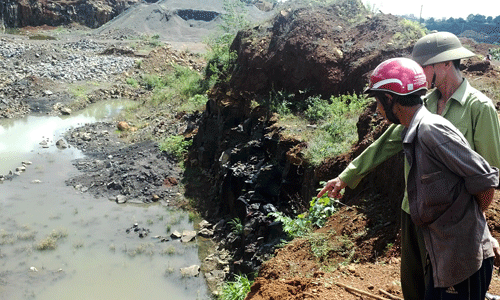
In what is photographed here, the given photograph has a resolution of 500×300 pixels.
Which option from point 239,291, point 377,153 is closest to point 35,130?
point 239,291

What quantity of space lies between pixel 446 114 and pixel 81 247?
8.32 metres

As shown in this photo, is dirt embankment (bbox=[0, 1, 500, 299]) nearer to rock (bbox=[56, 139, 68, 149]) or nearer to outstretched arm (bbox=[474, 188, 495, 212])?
rock (bbox=[56, 139, 68, 149])

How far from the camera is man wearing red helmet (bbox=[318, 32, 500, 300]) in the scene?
248 cm

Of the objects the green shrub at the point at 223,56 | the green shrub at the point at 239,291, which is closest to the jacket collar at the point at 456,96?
the green shrub at the point at 239,291

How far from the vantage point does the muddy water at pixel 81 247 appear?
309 inches

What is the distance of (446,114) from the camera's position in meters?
2.68

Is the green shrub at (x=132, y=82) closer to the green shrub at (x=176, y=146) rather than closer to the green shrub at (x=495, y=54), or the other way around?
the green shrub at (x=176, y=146)

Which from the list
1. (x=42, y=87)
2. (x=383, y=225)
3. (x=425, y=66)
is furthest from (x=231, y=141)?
(x=42, y=87)

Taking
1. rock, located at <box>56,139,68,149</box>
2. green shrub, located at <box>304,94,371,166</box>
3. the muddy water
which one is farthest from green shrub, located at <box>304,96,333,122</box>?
rock, located at <box>56,139,68,149</box>

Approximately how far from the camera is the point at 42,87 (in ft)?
70.0

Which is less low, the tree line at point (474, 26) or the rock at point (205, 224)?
the tree line at point (474, 26)

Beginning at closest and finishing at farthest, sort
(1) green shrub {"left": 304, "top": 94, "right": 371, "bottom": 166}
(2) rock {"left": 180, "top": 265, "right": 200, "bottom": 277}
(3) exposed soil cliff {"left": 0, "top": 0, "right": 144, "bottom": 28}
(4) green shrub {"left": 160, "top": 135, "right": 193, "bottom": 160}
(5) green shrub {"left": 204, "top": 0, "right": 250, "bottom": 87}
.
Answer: (1) green shrub {"left": 304, "top": 94, "right": 371, "bottom": 166} → (2) rock {"left": 180, "top": 265, "right": 200, "bottom": 277} → (5) green shrub {"left": 204, "top": 0, "right": 250, "bottom": 87} → (4) green shrub {"left": 160, "top": 135, "right": 193, "bottom": 160} → (3) exposed soil cliff {"left": 0, "top": 0, "right": 144, "bottom": 28}

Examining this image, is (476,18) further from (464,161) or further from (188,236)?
(464,161)

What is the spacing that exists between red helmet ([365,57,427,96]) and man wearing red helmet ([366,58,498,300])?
130 millimetres
